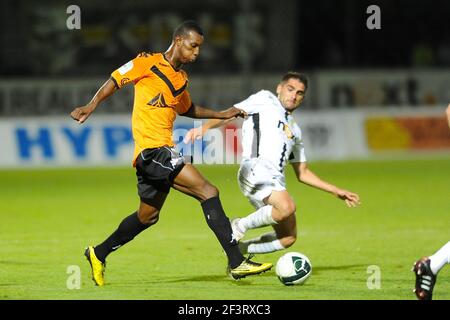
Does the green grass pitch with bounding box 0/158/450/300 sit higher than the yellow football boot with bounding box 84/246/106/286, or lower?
lower

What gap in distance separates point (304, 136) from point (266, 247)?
49.7 ft

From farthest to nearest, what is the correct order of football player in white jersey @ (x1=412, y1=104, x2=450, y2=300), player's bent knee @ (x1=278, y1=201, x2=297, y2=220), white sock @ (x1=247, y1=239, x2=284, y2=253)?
white sock @ (x1=247, y1=239, x2=284, y2=253) → player's bent knee @ (x1=278, y1=201, x2=297, y2=220) → football player in white jersey @ (x1=412, y1=104, x2=450, y2=300)

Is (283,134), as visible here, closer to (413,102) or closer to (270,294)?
(270,294)

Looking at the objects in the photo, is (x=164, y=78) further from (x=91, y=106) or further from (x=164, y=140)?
(x=91, y=106)

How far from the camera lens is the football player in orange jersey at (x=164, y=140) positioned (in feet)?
29.7

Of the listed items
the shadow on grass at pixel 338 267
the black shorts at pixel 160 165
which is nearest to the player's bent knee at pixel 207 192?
the black shorts at pixel 160 165

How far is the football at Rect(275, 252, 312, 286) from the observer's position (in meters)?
9.05

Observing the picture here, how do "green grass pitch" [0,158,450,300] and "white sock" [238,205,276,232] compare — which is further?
"white sock" [238,205,276,232]

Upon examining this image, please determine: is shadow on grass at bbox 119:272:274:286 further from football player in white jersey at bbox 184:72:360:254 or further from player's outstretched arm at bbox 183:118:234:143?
player's outstretched arm at bbox 183:118:234:143

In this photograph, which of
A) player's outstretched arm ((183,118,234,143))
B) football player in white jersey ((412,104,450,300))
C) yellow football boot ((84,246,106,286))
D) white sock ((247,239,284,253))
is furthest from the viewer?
white sock ((247,239,284,253))

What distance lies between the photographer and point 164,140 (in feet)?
29.8

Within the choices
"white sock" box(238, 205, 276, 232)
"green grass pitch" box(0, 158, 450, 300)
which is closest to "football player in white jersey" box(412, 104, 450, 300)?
"green grass pitch" box(0, 158, 450, 300)

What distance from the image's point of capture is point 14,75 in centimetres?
3025

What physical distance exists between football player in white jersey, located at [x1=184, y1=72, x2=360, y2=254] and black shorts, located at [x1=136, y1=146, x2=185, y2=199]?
72cm
